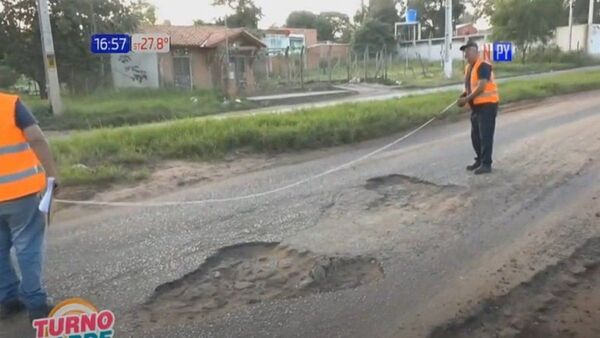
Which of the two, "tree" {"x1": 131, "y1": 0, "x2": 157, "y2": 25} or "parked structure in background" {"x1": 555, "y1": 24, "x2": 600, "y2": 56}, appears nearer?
"tree" {"x1": 131, "y1": 0, "x2": 157, "y2": 25}

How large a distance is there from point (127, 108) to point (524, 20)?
93.4 feet

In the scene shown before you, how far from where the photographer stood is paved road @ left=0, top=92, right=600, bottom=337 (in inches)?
135

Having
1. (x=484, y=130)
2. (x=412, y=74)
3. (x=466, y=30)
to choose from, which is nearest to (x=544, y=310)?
(x=484, y=130)

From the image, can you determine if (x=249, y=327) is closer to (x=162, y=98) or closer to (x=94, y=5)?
(x=162, y=98)

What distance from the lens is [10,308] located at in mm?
3559

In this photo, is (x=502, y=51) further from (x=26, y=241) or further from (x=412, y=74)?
(x=26, y=241)

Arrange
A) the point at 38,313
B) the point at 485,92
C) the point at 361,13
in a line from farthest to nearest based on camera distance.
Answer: the point at 361,13, the point at 485,92, the point at 38,313

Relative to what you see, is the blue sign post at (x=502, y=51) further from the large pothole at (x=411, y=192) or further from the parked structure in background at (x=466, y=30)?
the large pothole at (x=411, y=192)

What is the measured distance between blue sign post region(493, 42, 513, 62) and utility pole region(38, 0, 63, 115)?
27275 mm

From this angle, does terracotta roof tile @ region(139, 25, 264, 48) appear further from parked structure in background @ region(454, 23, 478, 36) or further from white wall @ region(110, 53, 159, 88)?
parked structure in background @ region(454, 23, 478, 36)

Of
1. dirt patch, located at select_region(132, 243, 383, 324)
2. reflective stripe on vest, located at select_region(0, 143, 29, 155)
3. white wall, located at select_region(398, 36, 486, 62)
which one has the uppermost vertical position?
white wall, located at select_region(398, 36, 486, 62)

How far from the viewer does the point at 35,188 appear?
338 centimetres

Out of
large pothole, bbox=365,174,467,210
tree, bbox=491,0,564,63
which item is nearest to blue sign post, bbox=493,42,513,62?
tree, bbox=491,0,564,63

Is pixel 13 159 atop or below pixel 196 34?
below
